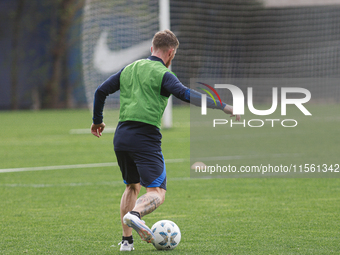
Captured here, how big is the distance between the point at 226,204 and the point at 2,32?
93.4 feet

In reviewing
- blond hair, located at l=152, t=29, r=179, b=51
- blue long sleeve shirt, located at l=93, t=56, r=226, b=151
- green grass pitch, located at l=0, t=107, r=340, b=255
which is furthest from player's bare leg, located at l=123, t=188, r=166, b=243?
blond hair, located at l=152, t=29, r=179, b=51

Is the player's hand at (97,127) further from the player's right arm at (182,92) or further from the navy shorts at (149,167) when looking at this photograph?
the player's right arm at (182,92)

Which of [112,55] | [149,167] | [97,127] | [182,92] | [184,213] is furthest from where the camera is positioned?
[112,55]

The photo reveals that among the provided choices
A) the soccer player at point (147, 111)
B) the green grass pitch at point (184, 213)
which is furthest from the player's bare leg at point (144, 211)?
the green grass pitch at point (184, 213)

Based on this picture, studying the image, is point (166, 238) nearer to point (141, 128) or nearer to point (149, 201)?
point (149, 201)

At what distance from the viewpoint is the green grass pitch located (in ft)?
14.8

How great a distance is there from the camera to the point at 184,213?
5898 mm

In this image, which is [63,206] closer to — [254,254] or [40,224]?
[40,224]

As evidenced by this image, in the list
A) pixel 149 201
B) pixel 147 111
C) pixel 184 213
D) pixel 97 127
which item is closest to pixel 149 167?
pixel 149 201

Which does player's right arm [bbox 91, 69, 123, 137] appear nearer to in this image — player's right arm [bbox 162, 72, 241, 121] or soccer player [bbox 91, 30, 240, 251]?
soccer player [bbox 91, 30, 240, 251]

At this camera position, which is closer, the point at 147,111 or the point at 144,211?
the point at 144,211

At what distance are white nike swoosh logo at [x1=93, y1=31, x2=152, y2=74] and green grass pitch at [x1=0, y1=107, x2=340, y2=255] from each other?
24.5 feet

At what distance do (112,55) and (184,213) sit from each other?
1197 centimetres

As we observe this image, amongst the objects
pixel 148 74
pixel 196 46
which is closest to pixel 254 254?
pixel 148 74
